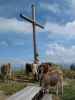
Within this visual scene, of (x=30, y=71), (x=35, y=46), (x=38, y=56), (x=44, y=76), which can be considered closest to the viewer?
(x=44, y=76)

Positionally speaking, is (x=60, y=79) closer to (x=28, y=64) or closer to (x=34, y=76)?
(x=34, y=76)

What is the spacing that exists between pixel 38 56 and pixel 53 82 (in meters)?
17.6

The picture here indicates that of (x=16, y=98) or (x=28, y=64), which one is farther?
(x=28, y=64)

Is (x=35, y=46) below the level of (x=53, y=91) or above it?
above

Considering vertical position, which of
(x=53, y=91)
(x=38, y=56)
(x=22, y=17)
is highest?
(x=22, y=17)

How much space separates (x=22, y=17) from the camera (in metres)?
42.1

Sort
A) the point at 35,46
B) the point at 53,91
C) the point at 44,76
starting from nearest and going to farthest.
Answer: the point at 44,76 → the point at 53,91 → the point at 35,46

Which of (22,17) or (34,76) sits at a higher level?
(22,17)

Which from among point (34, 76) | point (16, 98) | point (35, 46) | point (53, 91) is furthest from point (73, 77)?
point (16, 98)

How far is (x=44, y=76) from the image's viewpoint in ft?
58.6

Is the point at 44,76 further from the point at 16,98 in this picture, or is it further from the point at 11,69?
the point at 11,69

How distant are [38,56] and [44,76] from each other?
58.4 feet

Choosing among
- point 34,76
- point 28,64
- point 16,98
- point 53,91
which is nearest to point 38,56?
point 28,64

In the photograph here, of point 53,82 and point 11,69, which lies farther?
point 11,69
